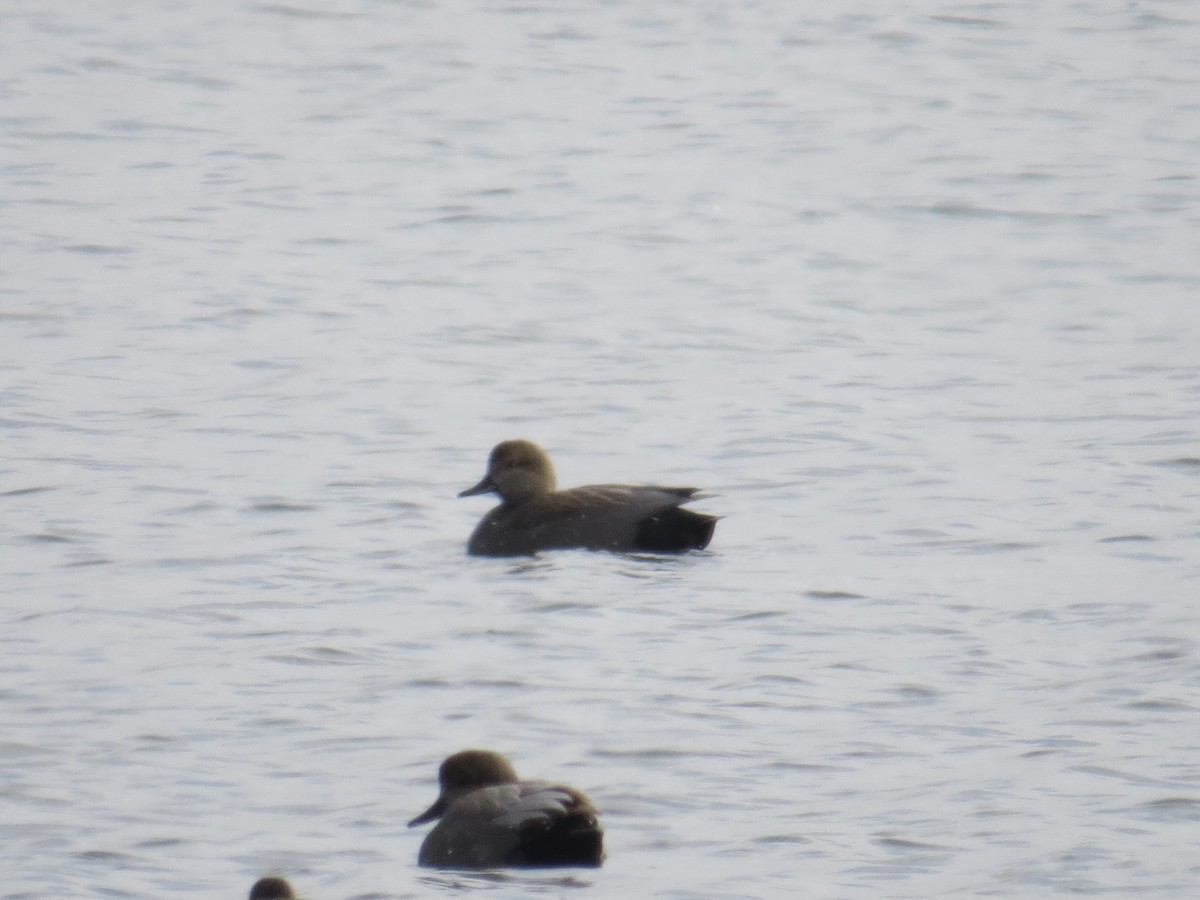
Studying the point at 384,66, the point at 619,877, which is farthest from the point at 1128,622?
the point at 384,66

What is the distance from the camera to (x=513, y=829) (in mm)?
7031

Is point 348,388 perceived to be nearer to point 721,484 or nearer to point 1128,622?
point 721,484

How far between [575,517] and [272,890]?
4921 millimetres

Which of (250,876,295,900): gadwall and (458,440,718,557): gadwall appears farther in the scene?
(458,440,718,557): gadwall

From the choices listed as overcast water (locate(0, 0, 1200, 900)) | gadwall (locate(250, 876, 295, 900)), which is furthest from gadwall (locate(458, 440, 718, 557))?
gadwall (locate(250, 876, 295, 900))

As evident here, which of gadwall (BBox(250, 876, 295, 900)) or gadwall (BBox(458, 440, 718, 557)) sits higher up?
gadwall (BBox(250, 876, 295, 900))

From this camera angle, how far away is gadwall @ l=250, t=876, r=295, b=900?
633 cm

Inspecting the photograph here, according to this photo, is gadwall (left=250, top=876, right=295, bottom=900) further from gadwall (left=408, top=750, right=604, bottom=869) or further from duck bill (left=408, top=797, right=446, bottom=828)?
duck bill (left=408, top=797, right=446, bottom=828)

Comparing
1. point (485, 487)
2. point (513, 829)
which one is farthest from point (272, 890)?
point (485, 487)

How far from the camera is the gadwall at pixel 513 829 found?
692 cm

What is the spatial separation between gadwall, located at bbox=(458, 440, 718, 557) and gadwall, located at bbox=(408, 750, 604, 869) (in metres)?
3.79

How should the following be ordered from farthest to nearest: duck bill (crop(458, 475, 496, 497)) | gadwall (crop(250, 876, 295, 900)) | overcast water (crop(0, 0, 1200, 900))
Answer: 1. duck bill (crop(458, 475, 496, 497))
2. overcast water (crop(0, 0, 1200, 900))
3. gadwall (crop(250, 876, 295, 900))

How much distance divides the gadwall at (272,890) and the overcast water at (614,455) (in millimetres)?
475

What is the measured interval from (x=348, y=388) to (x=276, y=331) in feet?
5.71
